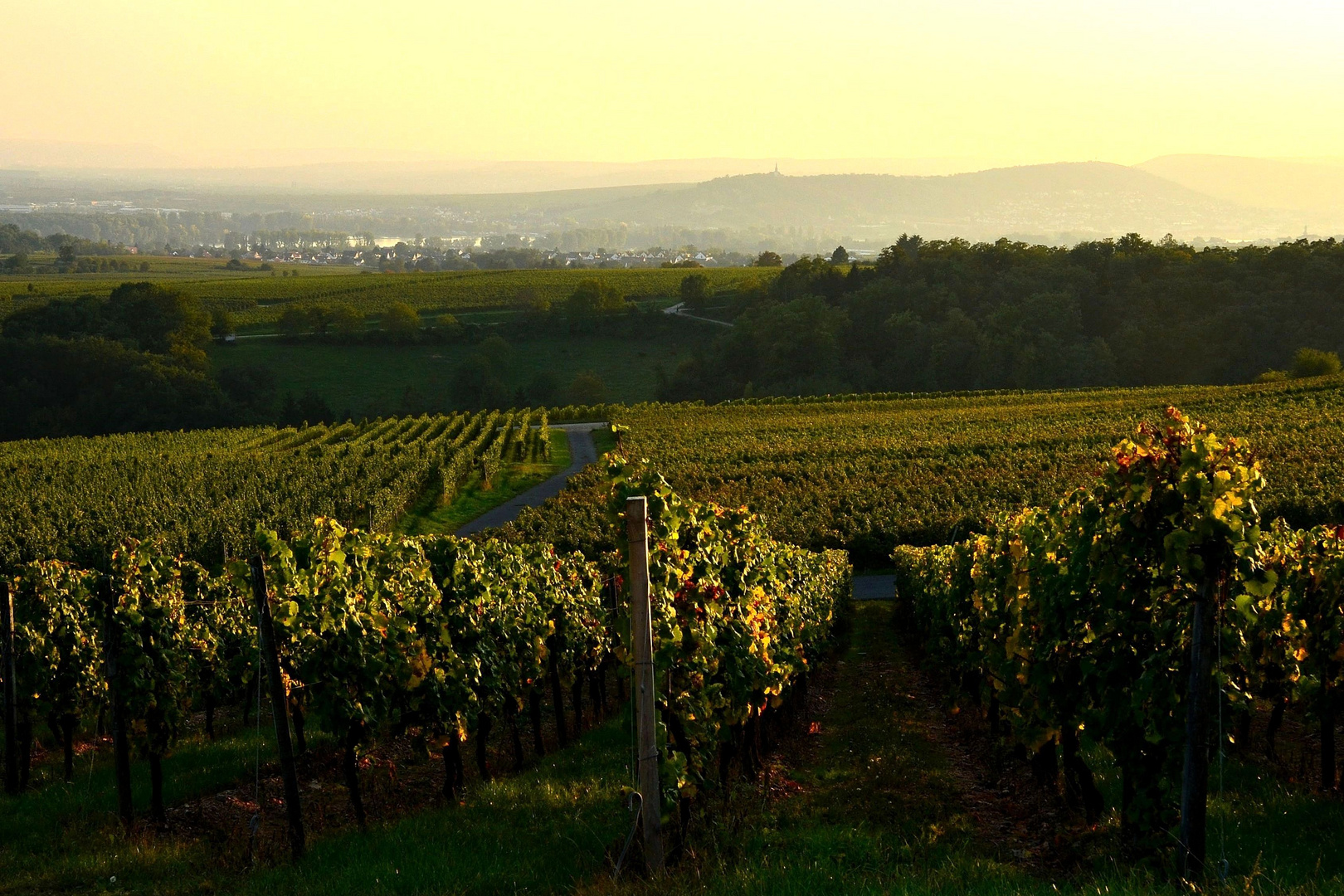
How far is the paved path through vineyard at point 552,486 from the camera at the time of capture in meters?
43.5

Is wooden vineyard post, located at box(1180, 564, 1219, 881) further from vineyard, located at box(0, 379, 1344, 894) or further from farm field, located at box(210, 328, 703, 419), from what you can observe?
farm field, located at box(210, 328, 703, 419)

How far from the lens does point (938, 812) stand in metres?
9.65

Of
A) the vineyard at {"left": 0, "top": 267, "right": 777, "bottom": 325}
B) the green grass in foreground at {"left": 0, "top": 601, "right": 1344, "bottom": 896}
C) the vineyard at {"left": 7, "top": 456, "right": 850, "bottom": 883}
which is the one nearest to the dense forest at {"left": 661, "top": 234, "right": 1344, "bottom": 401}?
the vineyard at {"left": 0, "top": 267, "right": 777, "bottom": 325}

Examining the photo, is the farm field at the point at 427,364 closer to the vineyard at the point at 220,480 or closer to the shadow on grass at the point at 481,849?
the vineyard at the point at 220,480

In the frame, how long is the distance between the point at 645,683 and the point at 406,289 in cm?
14692

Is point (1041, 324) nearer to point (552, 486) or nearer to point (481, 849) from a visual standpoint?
point (552, 486)

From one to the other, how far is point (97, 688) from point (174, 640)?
7.24 ft

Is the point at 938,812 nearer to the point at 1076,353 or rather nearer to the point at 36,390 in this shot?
the point at 1076,353

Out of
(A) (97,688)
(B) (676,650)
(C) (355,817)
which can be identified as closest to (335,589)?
(C) (355,817)

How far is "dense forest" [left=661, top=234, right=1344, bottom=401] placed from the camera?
298 ft

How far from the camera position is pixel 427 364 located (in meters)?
110

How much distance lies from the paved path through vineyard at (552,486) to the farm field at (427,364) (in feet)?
109

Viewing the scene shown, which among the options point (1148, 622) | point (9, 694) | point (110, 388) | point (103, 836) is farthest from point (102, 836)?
point (110, 388)

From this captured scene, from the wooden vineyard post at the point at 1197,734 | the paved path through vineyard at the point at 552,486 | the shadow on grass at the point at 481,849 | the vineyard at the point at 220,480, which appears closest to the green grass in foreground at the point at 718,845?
the shadow on grass at the point at 481,849
